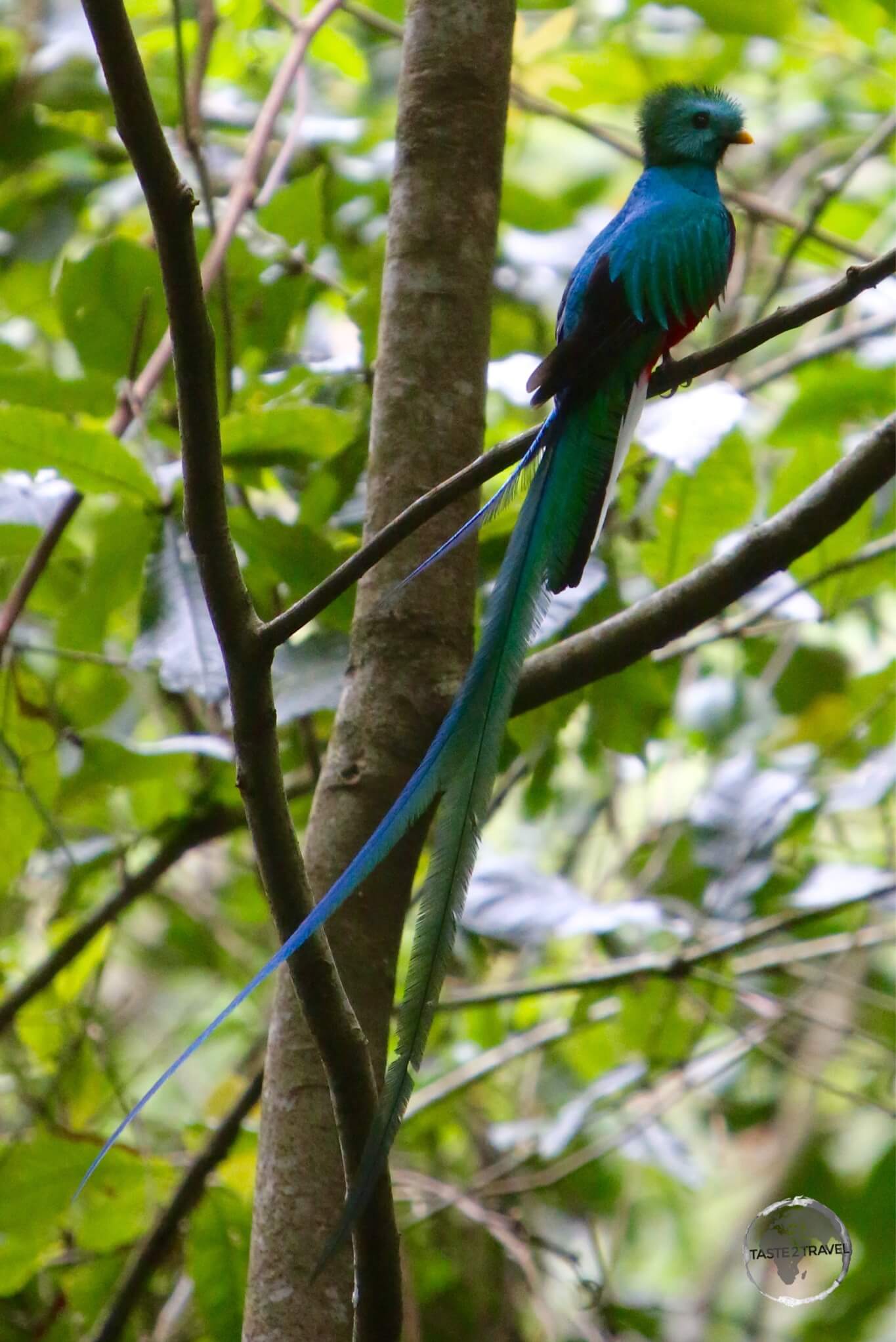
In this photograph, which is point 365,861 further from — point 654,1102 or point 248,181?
point 654,1102

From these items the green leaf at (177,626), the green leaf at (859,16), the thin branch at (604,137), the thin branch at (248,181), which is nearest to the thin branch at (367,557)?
the green leaf at (177,626)

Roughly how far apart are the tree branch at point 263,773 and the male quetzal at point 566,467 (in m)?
0.05

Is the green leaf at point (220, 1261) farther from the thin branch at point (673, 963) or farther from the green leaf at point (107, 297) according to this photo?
the green leaf at point (107, 297)

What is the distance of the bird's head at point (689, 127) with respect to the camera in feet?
7.29

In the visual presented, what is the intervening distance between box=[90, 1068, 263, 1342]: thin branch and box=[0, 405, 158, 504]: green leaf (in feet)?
2.75

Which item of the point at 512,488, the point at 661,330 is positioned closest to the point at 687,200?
the point at 661,330

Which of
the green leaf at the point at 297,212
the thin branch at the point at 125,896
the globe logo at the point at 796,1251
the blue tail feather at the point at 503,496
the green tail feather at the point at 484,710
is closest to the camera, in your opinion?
the green tail feather at the point at 484,710

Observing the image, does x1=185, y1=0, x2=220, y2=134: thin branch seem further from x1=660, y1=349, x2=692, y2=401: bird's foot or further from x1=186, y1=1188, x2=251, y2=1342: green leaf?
x1=186, y1=1188, x2=251, y2=1342: green leaf

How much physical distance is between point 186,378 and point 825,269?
112 inches

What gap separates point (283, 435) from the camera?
178 centimetres

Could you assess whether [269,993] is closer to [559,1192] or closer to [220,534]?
[559,1192]

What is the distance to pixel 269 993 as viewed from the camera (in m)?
3.19

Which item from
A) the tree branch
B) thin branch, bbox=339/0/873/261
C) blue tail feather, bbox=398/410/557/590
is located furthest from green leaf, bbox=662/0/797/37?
the tree branch

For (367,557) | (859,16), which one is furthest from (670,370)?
(859,16)
